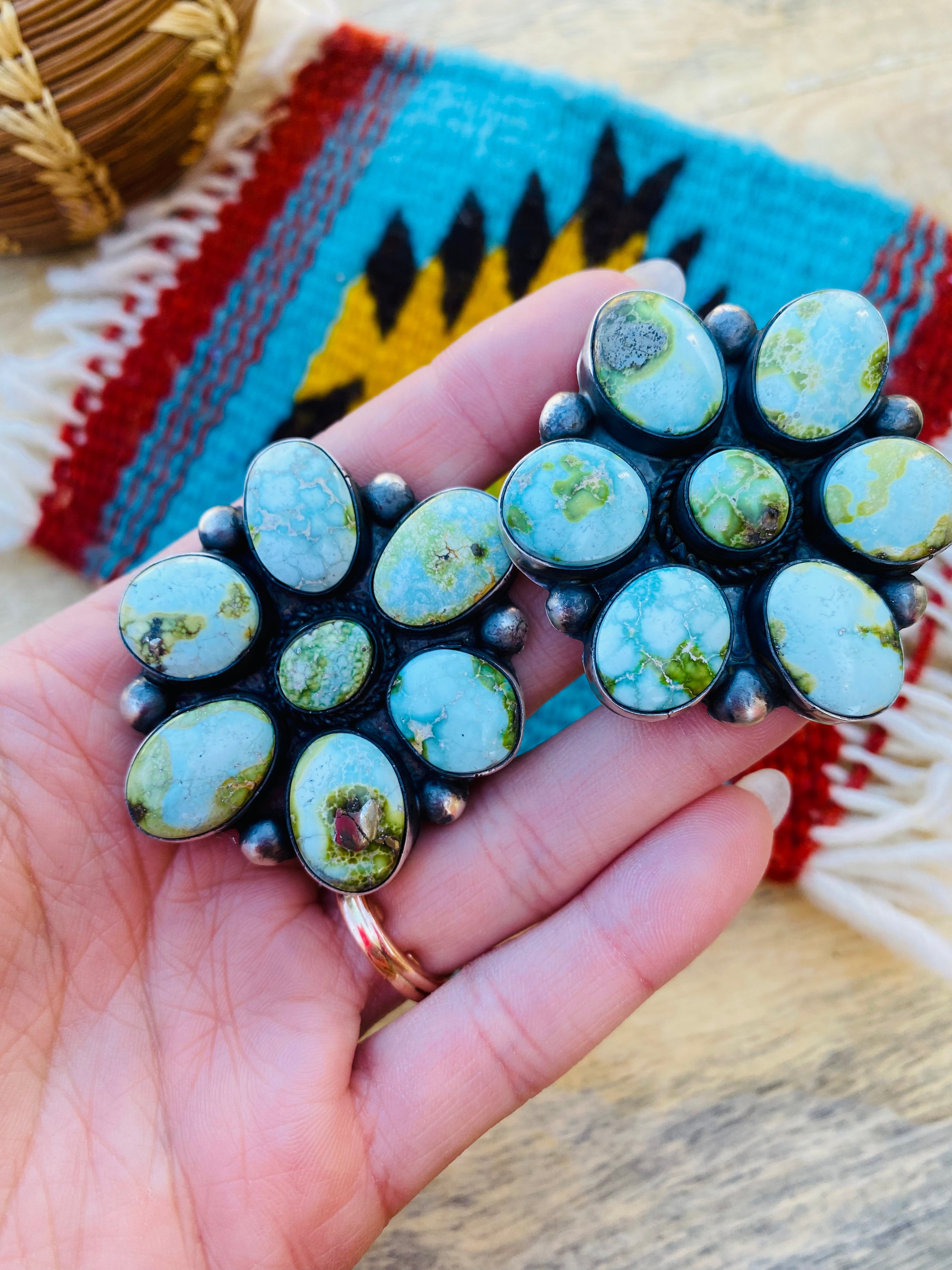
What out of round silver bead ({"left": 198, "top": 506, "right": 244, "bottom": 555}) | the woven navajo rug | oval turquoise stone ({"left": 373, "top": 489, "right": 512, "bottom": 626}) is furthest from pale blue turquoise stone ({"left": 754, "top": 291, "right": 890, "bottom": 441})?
round silver bead ({"left": 198, "top": 506, "right": 244, "bottom": 555})

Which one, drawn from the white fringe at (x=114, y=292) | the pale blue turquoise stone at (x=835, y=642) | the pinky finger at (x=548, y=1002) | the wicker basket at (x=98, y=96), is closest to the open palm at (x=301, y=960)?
the pinky finger at (x=548, y=1002)

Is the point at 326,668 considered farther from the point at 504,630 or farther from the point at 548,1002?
the point at 548,1002

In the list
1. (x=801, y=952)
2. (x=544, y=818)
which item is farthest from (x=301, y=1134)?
(x=801, y=952)

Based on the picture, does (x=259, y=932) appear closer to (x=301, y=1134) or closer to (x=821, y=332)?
(x=301, y=1134)

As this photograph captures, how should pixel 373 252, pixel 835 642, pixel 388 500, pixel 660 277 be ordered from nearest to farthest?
pixel 835 642 < pixel 388 500 < pixel 660 277 < pixel 373 252

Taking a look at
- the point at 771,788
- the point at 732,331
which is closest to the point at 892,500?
the point at 732,331
